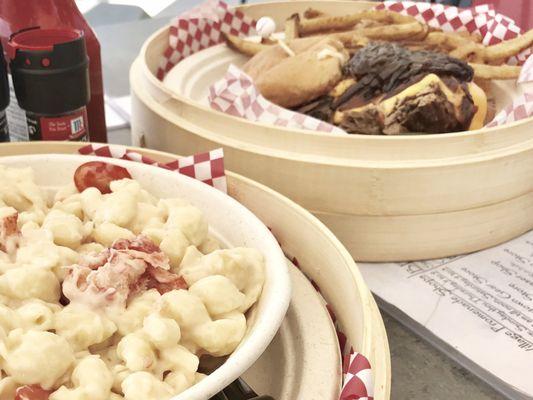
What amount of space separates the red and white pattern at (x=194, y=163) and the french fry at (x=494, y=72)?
0.79m

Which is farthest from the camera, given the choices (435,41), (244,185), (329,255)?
(435,41)

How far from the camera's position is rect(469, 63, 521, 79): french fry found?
1456mm

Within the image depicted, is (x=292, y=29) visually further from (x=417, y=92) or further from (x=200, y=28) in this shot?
(x=417, y=92)

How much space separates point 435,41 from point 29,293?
4.30 ft

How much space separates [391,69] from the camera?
4.18 feet

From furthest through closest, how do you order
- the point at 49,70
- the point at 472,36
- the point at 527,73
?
the point at 472,36
the point at 527,73
the point at 49,70

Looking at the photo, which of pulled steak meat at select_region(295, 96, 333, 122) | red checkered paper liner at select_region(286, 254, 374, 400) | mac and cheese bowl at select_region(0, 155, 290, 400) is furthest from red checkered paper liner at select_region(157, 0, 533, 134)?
red checkered paper liner at select_region(286, 254, 374, 400)

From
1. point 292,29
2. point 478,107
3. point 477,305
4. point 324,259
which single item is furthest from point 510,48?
point 324,259

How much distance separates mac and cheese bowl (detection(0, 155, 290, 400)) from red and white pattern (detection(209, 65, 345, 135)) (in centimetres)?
43

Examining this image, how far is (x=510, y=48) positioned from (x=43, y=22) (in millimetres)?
1126

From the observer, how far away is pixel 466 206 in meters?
1.14

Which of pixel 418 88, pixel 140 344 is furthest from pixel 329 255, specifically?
pixel 418 88

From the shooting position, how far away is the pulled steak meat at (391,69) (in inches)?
49.6

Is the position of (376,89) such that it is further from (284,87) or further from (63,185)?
(63,185)
